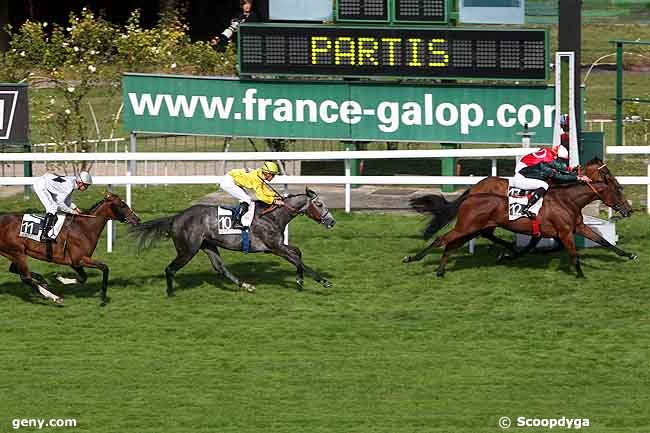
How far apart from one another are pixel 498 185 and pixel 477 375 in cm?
360

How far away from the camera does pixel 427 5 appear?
18547mm

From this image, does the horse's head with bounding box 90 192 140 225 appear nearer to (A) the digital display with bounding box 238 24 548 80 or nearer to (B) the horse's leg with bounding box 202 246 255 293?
(B) the horse's leg with bounding box 202 246 255 293

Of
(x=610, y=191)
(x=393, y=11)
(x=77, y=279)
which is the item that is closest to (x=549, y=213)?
(x=610, y=191)

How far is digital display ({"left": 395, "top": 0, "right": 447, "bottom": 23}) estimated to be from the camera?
18516 millimetres

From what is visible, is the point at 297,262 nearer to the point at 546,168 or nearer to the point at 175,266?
the point at 175,266

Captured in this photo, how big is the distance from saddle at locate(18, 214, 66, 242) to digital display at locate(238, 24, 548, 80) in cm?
499

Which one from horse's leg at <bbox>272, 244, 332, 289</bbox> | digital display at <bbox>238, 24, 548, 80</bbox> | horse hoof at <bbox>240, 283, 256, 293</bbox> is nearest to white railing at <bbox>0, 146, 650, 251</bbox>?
horse's leg at <bbox>272, 244, 332, 289</bbox>

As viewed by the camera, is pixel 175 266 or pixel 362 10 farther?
pixel 362 10

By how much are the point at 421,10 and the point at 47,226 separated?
6.00 meters

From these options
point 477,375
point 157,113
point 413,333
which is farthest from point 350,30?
point 477,375

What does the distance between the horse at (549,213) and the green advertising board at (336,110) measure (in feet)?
9.33

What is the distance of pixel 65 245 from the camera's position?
47.9 feet

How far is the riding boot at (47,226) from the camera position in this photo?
1450 cm

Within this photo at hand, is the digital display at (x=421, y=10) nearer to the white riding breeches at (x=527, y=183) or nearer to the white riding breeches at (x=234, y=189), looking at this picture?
the white riding breeches at (x=527, y=183)
